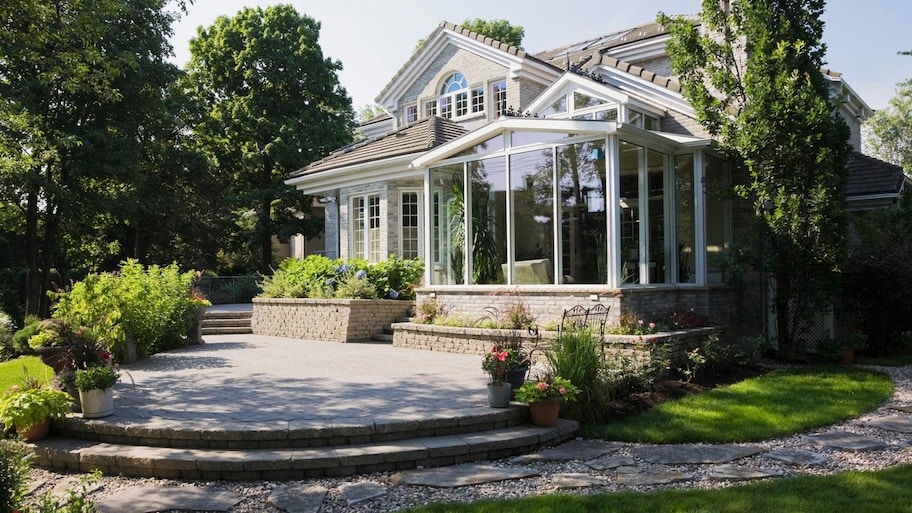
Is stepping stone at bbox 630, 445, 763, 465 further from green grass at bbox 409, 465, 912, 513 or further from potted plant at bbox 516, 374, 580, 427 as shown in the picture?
potted plant at bbox 516, 374, 580, 427

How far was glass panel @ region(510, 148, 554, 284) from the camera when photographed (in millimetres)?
10852

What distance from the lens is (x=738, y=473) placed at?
5.22 m

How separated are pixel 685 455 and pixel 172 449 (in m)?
4.69

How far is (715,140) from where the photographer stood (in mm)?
11156

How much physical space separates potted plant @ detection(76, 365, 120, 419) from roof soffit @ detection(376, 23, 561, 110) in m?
13.9

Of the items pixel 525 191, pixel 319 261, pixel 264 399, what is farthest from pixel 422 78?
pixel 264 399

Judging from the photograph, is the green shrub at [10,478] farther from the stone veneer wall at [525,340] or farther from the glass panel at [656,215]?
the glass panel at [656,215]

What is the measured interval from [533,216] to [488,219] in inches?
39.7

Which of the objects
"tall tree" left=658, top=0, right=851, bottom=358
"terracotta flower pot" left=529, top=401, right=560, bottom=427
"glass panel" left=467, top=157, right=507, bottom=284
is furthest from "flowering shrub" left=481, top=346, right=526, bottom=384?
"tall tree" left=658, top=0, right=851, bottom=358

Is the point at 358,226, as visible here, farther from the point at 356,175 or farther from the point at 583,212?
the point at 583,212

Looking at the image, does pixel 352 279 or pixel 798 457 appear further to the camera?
pixel 352 279

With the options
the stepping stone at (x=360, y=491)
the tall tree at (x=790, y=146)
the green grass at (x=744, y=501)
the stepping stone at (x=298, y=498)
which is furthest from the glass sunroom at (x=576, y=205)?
the stepping stone at (x=298, y=498)

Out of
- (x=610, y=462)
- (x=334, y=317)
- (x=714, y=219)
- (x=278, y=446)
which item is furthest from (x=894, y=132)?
(x=278, y=446)

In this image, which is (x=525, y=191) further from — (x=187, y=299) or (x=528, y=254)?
(x=187, y=299)
